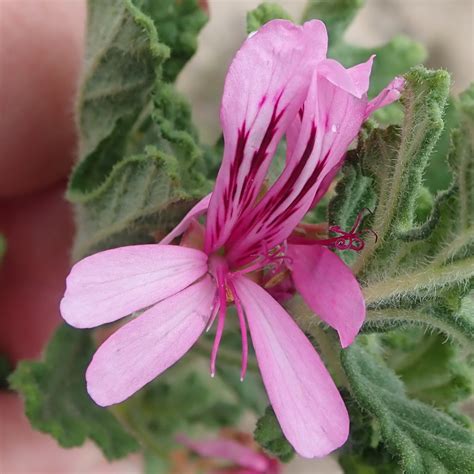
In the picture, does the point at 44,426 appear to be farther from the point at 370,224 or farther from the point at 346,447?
the point at 370,224

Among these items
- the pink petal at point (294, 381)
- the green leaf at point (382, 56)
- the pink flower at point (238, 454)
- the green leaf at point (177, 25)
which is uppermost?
the green leaf at point (382, 56)

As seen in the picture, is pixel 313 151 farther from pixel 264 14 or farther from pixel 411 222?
pixel 264 14

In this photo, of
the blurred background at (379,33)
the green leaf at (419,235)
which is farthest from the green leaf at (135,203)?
the blurred background at (379,33)

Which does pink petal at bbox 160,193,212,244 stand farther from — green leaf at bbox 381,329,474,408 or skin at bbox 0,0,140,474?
skin at bbox 0,0,140,474

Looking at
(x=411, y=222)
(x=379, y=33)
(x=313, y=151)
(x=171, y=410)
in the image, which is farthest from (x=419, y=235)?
(x=379, y=33)

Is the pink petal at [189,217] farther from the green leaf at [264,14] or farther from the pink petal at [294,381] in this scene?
the green leaf at [264,14]

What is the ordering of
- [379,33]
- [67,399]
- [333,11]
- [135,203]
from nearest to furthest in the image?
[135,203], [333,11], [67,399], [379,33]

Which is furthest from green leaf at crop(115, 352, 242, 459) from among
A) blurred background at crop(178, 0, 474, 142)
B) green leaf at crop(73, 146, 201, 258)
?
blurred background at crop(178, 0, 474, 142)
